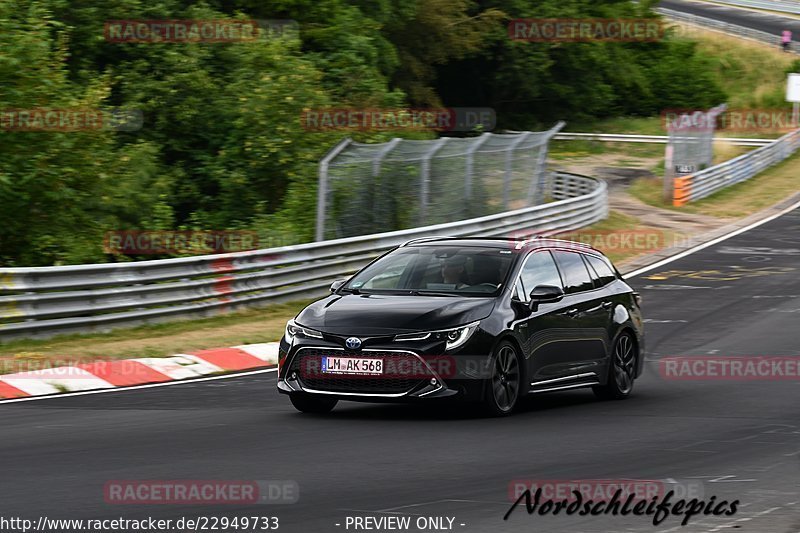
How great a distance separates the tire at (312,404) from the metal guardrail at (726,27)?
70313 millimetres

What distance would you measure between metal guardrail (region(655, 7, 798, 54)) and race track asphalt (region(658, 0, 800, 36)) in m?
1.20

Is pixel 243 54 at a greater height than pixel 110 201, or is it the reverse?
pixel 243 54

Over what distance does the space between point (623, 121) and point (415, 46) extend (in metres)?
17.8

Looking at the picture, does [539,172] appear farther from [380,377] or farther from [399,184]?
[380,377]

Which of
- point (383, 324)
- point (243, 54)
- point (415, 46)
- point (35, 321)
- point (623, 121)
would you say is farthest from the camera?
point (623, 121)

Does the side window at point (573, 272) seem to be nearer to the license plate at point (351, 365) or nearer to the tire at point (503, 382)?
the tire at point (503, 382)

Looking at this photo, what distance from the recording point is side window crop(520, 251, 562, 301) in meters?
12.0

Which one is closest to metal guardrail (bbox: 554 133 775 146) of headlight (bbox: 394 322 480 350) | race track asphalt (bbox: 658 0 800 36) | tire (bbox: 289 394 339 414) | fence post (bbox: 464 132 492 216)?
race track asphalt (bbox: 658 0 800 36)

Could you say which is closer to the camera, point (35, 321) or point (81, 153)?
point (35, 321)

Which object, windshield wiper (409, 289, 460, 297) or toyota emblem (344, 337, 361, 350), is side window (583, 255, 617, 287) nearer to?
windshield wiper (409, 289, 460, 297)

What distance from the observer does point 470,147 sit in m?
25.2

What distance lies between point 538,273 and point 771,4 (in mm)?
89281

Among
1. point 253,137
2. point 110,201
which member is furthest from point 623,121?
point 110,201

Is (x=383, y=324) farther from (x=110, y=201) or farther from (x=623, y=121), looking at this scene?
(x=623, y=121)
